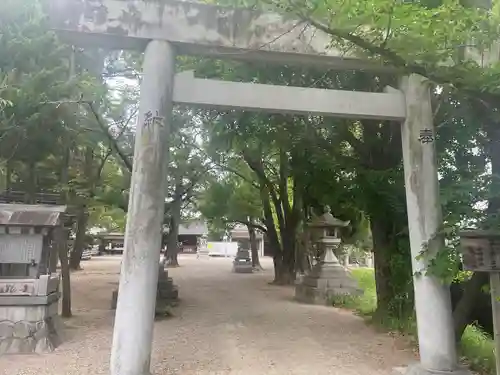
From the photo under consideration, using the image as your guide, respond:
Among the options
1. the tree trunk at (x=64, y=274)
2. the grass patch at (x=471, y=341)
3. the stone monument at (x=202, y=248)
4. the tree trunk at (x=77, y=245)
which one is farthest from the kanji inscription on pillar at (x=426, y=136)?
the stone monument at (x=202, y=248)

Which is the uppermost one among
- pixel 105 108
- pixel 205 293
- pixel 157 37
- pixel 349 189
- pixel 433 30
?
pixel 105 108

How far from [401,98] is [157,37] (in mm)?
3334

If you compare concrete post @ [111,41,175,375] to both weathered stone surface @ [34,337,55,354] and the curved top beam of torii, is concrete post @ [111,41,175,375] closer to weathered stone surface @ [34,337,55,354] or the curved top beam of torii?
the curved top beam of torii

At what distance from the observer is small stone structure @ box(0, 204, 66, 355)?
22.0 feet

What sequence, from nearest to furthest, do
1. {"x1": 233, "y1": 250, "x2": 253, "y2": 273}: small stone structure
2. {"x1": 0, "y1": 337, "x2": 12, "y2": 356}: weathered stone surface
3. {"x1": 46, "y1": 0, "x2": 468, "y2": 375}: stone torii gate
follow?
{"x1": 46, "y1": 0, "x2": 468, "y2": 375}: stone torii gate < {"x1": 0, "y1": 337, "x2": 12, "y2": 356}: weathered stone surface < {"x1": 233, "y1": 250, "x2": 253, "y2": 273}: small stone structure

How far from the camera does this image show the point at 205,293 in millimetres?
14188

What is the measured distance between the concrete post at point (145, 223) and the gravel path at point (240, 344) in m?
0.80

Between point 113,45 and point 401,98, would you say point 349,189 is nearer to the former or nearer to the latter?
point 401,98

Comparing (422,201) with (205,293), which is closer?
(422,201)

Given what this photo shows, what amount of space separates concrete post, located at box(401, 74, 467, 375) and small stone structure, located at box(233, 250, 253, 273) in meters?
18.2

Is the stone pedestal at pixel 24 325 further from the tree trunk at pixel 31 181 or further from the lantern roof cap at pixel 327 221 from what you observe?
the lantern roof cap at pixel 327 221

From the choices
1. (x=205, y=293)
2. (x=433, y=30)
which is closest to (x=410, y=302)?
(x=433, y=30)

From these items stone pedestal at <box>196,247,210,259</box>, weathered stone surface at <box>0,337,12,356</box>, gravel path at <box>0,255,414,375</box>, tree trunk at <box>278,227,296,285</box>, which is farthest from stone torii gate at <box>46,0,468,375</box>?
stone pedestal at <box>196,247,210,259</box>

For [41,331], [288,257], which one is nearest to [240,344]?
[41,331]
